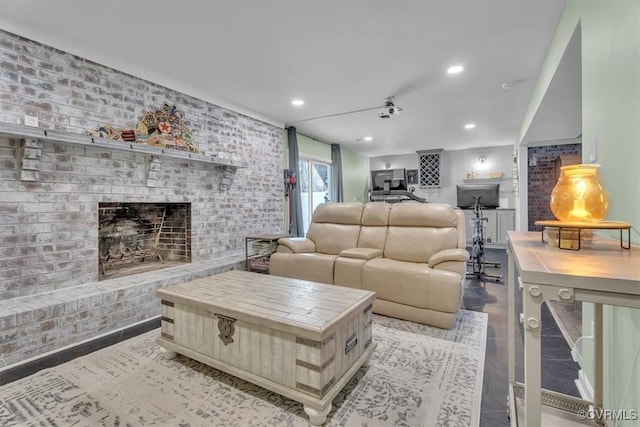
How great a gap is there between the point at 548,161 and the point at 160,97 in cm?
708

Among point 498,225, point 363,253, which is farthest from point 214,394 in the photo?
point 498,225

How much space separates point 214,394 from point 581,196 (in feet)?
6.43

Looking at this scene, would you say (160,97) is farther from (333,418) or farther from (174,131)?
(333,418)

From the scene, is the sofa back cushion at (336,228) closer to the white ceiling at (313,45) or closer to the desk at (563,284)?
the white ceiling at (313,45)

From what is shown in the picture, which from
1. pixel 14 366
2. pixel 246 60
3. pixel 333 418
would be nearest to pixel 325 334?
pixel 333 418

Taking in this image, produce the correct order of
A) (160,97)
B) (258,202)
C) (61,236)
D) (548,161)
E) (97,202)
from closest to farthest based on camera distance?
(61,236) → (97,202) → (160,97) → (258,202) → (548,161)

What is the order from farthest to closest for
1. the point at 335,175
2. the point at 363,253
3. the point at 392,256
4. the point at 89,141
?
1. the point at 335,175
2. the point at 392,256
3. the point at 363,253
4. the point at 89,141

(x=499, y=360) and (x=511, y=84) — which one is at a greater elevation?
(x=511, y=84)

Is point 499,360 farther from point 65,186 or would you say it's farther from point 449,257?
point 65,186

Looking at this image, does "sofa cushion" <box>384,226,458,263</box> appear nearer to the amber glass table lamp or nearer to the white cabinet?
the amber glass table lamp

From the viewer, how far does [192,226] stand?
3592 millimetres

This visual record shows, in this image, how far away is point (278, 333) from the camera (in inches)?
59.5

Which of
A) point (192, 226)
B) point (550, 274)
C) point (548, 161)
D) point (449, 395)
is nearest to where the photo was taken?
point (550, 274)

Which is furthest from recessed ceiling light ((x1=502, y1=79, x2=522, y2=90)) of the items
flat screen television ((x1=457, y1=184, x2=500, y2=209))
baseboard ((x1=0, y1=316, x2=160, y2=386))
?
baseboard ((x1=0, y1=316, x2=160, y2=386))
